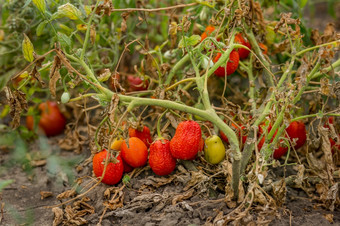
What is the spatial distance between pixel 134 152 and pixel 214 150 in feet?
1.03

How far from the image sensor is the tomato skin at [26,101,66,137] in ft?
8.02

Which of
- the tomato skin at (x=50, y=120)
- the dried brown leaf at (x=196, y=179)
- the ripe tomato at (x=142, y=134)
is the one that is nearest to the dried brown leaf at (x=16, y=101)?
the ripe tomato at (x=142, y=134)

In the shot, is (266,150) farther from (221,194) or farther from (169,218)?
(169,218)

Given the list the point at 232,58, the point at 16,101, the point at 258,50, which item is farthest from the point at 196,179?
the point at 16,101

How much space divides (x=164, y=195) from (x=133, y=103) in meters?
0.40

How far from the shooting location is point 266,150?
1508mm

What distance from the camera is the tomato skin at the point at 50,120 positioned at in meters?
2.44

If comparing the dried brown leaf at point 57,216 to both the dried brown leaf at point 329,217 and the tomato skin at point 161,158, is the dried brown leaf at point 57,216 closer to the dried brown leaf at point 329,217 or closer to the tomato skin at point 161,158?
the tomato skin at point 161,158

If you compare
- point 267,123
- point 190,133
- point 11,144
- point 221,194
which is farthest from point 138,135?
point 11,144

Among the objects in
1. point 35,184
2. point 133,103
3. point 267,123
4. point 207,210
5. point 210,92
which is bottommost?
point 35,184

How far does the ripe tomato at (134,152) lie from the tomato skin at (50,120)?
0.91m

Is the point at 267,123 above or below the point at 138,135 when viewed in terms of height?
above

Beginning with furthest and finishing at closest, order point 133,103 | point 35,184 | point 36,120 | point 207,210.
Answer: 1. point 36,120
2. point 35,184
3. point 207,210
4. point 133,103

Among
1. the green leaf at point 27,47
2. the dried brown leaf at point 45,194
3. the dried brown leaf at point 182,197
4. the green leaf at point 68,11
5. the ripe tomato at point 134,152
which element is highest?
the green leaf at point 68,11
